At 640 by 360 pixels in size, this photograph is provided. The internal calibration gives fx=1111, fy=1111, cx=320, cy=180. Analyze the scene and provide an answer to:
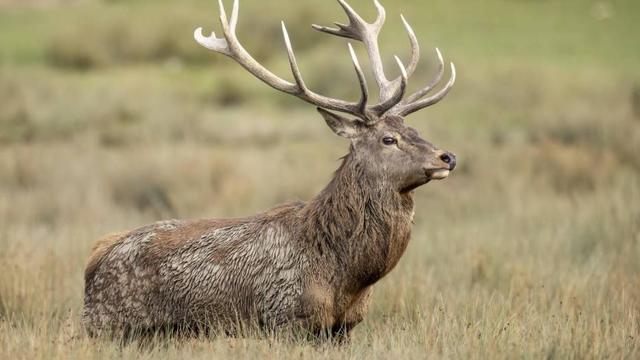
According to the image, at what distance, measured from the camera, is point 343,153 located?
18125 mm

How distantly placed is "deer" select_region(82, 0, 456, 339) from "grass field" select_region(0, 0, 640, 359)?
0.76 feet

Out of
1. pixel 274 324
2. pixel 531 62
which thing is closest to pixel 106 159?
pixel 274 324

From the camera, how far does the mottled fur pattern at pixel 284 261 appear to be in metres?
6.87

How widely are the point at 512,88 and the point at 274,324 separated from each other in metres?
18.1

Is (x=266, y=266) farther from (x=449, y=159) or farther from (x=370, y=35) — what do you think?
(x=370, y=35)

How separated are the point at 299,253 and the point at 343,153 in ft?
36.7

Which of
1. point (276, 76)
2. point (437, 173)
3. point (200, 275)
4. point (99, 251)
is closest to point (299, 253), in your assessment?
point (200, 275)

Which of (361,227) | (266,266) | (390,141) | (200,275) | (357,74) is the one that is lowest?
(200,275)

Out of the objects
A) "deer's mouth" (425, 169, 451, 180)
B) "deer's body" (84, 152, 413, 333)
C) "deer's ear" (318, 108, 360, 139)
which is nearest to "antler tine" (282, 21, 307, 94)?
"deer's ear" (318, 108, 360, 139)

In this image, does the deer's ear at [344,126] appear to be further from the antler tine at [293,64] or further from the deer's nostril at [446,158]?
the deer's nostril at [446,158]

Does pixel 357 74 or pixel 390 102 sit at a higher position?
pixel 357 74

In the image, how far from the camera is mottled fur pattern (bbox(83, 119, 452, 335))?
22.5ft

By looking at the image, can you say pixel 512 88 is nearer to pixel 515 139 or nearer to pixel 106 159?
pixel 515 139

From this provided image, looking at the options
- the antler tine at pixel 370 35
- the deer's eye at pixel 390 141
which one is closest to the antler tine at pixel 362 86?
the deer's eye at pixel 390 141
